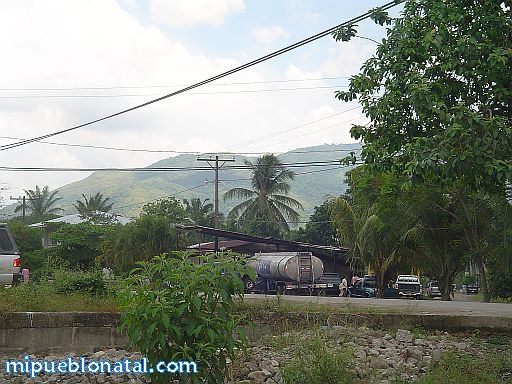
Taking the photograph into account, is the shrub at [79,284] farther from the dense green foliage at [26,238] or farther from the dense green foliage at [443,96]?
the dense green foliage at [26,238]

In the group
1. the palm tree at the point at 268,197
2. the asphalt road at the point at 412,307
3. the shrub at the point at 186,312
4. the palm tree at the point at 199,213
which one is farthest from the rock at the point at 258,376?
the palm tree at the point at 199,213

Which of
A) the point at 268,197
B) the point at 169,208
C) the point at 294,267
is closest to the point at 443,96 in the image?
the point at 294,267

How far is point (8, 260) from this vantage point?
1753cm

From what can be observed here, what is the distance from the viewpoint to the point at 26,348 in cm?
1248

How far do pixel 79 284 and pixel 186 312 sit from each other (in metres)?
7.86

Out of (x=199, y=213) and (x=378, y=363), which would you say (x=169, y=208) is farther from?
(x=378, y=363)

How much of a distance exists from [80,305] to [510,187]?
8189 millimetres

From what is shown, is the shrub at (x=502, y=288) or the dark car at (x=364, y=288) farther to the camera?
the dark car at (x=364, y=288)

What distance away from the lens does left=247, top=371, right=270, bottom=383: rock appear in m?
10.5

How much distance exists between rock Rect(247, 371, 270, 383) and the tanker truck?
27.9 meters

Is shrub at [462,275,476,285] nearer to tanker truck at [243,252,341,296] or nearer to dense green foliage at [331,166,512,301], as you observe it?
tanker truck at [243,252,341,296]

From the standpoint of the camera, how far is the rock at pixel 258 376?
34.6 feet

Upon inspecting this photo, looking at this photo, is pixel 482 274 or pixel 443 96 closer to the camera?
pixel 443 96

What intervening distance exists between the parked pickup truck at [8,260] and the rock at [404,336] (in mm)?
9399
